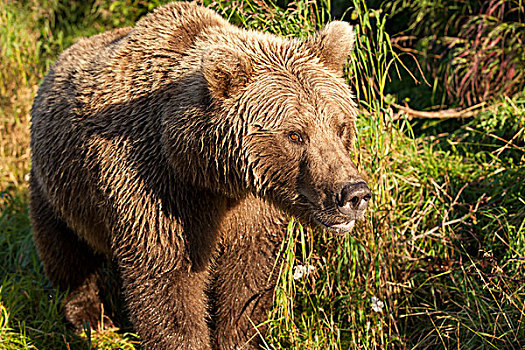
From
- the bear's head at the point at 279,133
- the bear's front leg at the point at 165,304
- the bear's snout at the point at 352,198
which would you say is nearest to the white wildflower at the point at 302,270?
the bear's front leg at the point at 165,304

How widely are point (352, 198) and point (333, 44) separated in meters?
1.05

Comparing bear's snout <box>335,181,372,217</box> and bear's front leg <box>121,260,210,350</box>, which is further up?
bear's snout <box>335,181,372,217</box>

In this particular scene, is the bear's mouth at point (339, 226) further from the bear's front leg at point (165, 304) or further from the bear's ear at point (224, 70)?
the bear's front leg at point (165, 304)

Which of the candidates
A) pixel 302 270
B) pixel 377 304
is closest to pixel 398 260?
pixel 377 304

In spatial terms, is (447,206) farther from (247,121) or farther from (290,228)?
(247,121)

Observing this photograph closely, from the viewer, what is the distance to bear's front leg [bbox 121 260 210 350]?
395 cm

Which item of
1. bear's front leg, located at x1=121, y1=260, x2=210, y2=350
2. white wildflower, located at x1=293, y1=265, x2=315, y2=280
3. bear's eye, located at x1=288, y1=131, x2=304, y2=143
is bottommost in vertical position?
white wildflower, located at x1=293, y1=265, x2=315, y2=280

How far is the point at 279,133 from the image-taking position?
3514 millimetres

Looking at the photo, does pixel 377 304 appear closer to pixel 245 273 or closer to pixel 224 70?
pixel 245 273

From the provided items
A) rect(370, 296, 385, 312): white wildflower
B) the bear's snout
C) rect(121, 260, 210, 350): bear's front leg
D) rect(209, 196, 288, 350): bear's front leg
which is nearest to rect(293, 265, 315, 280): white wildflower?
rect(209, 196, 288, 350): bear's front leg

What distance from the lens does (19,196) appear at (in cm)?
682

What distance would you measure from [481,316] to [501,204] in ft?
3.54

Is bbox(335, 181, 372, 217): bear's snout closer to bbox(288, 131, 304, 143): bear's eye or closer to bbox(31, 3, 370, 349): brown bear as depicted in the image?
bbox(31, 3, 370, 349): brown bear

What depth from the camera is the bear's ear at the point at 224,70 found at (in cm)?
341
